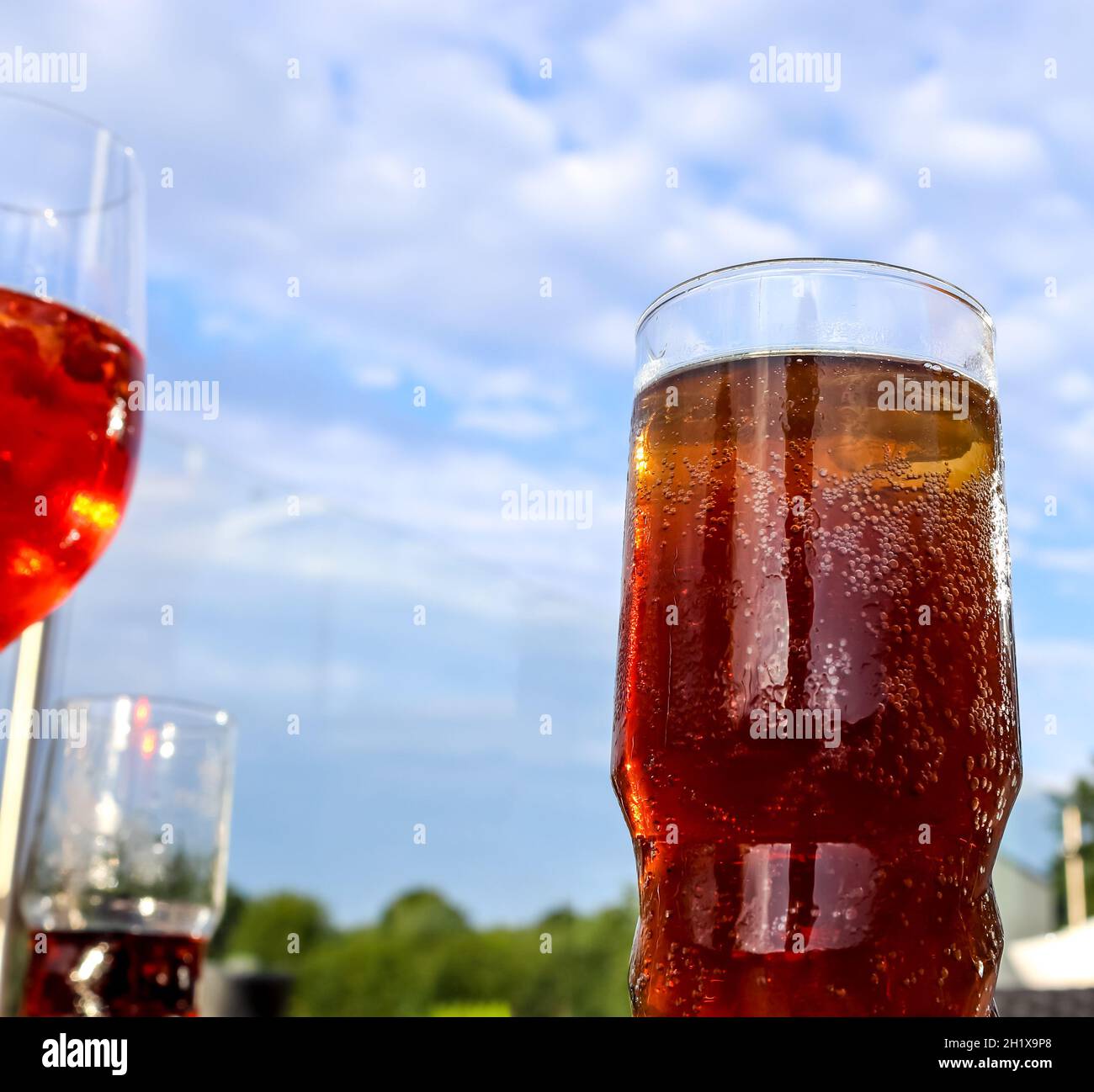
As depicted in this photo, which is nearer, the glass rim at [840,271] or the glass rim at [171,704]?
the glass rim at [840,271]

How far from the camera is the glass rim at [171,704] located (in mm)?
924

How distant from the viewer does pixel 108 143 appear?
546 mm

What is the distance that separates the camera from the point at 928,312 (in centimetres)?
51

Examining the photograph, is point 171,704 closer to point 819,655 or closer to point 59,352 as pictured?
point 59,352

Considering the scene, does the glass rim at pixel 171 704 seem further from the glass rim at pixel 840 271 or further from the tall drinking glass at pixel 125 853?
the glass rim at pixel 840 271

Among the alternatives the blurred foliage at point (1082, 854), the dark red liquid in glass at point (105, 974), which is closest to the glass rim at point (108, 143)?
the dark red liquid in glass at point (105, 974)

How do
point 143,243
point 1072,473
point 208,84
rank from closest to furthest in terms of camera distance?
point 143,243 → point 1072,473 → point 208,84

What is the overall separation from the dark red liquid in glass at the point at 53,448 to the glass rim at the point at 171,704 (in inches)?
16.0

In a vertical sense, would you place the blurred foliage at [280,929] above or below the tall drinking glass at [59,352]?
below

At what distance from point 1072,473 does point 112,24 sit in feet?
14.7

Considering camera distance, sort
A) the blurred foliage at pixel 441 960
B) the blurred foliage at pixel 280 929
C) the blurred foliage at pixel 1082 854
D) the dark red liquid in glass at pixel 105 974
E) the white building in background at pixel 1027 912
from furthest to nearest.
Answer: the blurred foliage at pixel 441 960 → the blurred foliage at pixel 1082 854 → the blurred foliage at pixel 280 929 → the white building in background at pixel 1027 912 → the dark red liquid in glass at pixel 105 974

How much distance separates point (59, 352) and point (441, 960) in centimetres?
632
